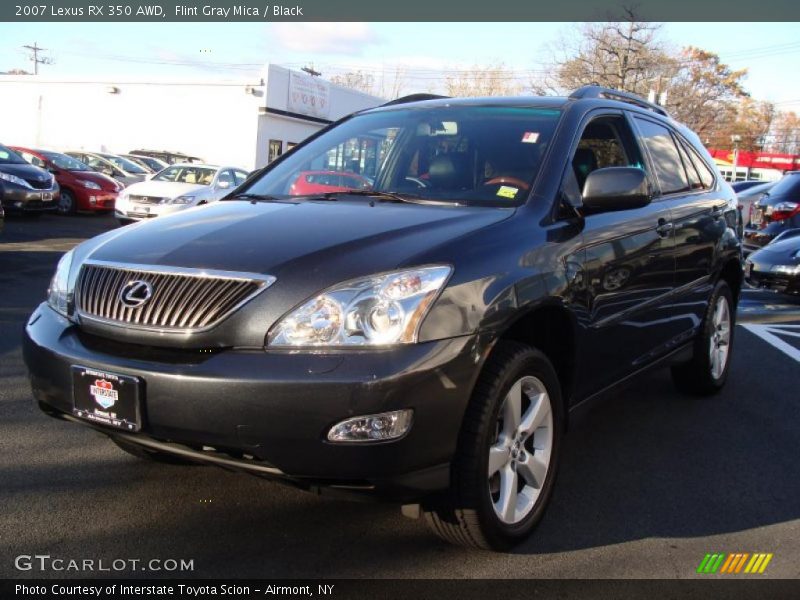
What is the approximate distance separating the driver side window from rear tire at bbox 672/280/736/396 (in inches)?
53.9

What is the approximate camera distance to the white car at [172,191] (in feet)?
53.1

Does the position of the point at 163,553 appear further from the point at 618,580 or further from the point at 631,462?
the point at 631,462

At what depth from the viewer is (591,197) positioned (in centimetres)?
346

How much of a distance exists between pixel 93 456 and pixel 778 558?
10.2ft

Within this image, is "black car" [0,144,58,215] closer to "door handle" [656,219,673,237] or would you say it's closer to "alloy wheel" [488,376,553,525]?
"door handle" [656,219,673,237]

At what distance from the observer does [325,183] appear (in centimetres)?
412

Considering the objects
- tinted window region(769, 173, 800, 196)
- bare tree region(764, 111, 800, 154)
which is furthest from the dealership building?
bare tree region(764, 111, 800, 154)

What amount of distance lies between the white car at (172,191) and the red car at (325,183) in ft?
37.6

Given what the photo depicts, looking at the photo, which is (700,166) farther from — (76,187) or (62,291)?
(76,187)

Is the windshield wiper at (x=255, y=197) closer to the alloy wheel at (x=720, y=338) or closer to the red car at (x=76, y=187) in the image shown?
the alloy wheel at (x=720, y=338)

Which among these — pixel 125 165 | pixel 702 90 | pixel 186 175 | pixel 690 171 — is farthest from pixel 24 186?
pixel 702 90

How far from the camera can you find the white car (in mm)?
16172

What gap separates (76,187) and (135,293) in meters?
16.6

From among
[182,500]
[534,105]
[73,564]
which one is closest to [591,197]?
[534,105]
